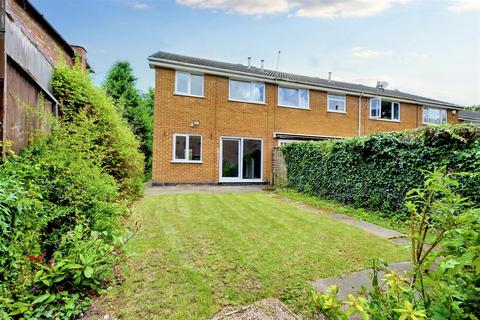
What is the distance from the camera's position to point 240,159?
43.1 ft

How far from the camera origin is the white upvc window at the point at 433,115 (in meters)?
17.8

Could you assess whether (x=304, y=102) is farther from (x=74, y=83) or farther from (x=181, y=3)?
(x=74, y=83)

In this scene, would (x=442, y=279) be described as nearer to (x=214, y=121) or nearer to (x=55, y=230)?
(x=55, y=230)

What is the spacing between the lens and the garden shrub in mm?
2227

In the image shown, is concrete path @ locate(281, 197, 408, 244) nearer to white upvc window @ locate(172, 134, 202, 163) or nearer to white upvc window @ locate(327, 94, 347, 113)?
white upvc window @ locate(172, 134, 202, 163)

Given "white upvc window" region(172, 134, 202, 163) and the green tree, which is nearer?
"white upvc window" region(172, 134, 202, 163)

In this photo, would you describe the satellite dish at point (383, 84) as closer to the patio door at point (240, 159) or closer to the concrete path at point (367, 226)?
the patio door at point (240, 159)

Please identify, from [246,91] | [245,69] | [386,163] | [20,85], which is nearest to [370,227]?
[386,163]

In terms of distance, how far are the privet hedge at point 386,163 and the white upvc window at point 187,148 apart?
17.5ft

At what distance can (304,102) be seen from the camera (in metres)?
14.6

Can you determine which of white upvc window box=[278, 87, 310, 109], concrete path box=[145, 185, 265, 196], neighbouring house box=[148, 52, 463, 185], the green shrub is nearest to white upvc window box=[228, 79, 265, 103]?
neighbouring house box=[148, 52, 463, 185]

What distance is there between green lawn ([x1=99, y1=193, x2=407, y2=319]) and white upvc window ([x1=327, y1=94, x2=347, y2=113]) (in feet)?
35.2

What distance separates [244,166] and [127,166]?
7.21 metres

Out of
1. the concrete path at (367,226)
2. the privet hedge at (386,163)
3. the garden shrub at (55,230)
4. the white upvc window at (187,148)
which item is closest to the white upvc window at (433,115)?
the privet hedge at (386,163)
